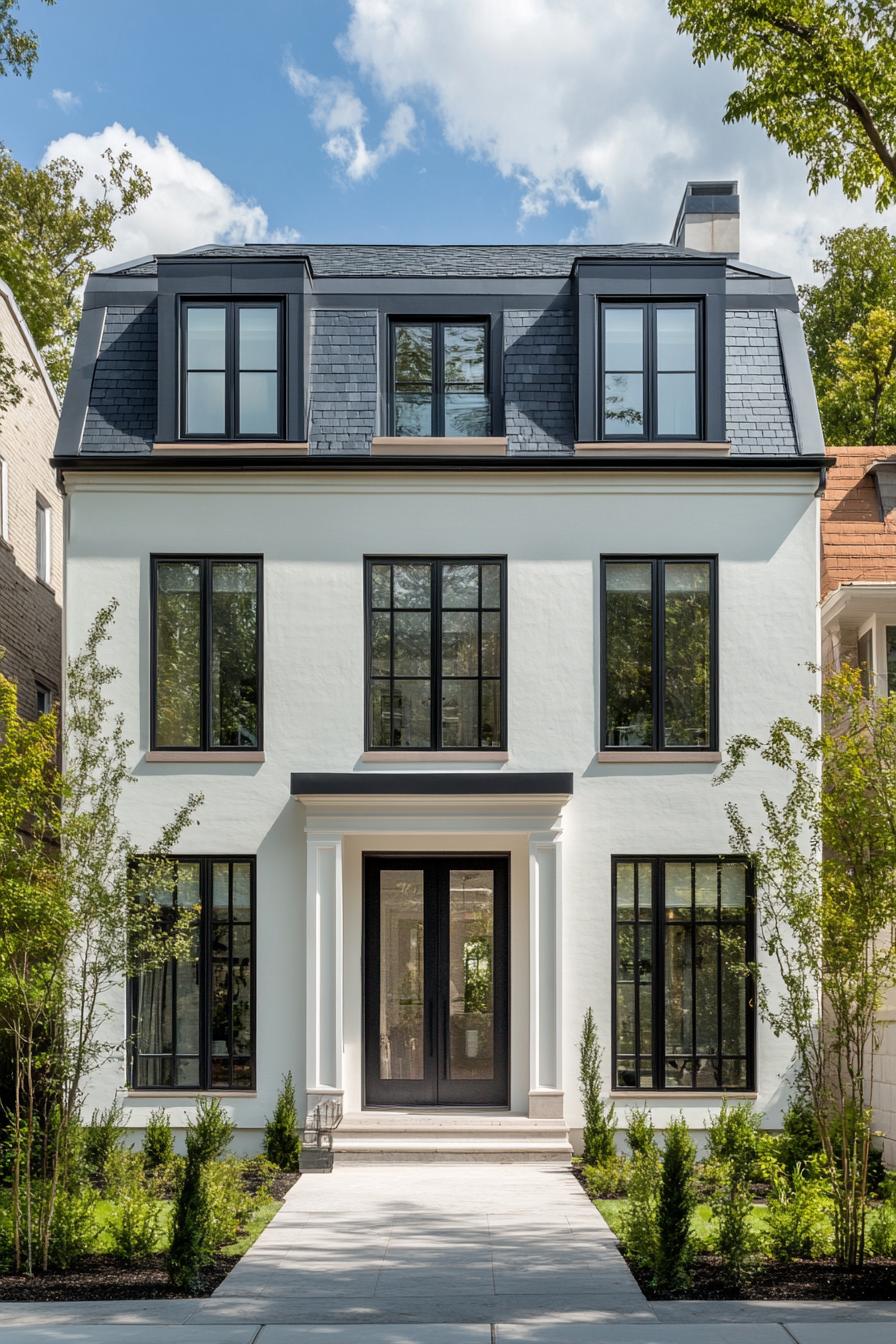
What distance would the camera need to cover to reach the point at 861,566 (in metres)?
18.1

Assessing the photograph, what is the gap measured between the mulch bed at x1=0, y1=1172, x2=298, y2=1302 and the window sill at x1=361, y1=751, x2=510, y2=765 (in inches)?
243

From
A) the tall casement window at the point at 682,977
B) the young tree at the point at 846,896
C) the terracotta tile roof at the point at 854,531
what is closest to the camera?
the young tree at the point at 846,896

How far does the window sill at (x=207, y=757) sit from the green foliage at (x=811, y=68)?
8330 mm

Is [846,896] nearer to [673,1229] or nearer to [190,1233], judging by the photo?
[673,1229]

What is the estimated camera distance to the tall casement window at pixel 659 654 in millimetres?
15875

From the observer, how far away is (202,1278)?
10.1 meters

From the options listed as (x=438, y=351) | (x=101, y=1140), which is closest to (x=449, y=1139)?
(x=101, y=1140)

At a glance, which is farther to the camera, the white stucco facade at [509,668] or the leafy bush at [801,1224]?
the white stucco facade at [509,668]

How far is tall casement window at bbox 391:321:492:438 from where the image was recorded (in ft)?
53.9

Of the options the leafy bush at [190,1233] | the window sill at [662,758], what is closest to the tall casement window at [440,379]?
the window sill at [662,758]

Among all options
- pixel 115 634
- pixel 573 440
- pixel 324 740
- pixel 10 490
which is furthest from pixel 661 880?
pixel 10 490

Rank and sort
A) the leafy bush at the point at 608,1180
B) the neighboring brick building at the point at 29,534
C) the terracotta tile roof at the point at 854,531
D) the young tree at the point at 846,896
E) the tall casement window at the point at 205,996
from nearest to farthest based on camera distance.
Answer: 1. the young tree at the point at 846,896
2. the leafy bush at the point at 608,1180
3. the tall casement window at the point at 205,996
4. the terracotta tile roof at the point at 854,531
5. the neighboring brick building at the point at 29,534

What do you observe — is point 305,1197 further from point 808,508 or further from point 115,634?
point 808,508

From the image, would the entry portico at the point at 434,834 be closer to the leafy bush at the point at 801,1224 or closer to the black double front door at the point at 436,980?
the black double front door at the point at 436,980
